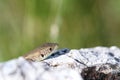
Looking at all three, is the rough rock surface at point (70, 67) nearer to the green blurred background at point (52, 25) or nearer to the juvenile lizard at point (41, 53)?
the juvenile lizard at point (41, 53)

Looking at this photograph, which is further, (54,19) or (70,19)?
(70,19)

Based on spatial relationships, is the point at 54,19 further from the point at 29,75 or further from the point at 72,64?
the point at 29,75

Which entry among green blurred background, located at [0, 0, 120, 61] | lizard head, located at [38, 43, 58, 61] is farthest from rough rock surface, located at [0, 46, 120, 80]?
green blurred background, located at [0, 0, 120, 61]

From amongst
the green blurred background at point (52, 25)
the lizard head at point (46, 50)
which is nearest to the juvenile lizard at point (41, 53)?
the lizard head at point (46, 50)

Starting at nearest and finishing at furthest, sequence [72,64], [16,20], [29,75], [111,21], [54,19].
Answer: [29,75]
[72,64]
[54,19]
[16,20]
[111,21]

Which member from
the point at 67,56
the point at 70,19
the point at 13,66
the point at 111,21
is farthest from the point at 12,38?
the point at 13,66
